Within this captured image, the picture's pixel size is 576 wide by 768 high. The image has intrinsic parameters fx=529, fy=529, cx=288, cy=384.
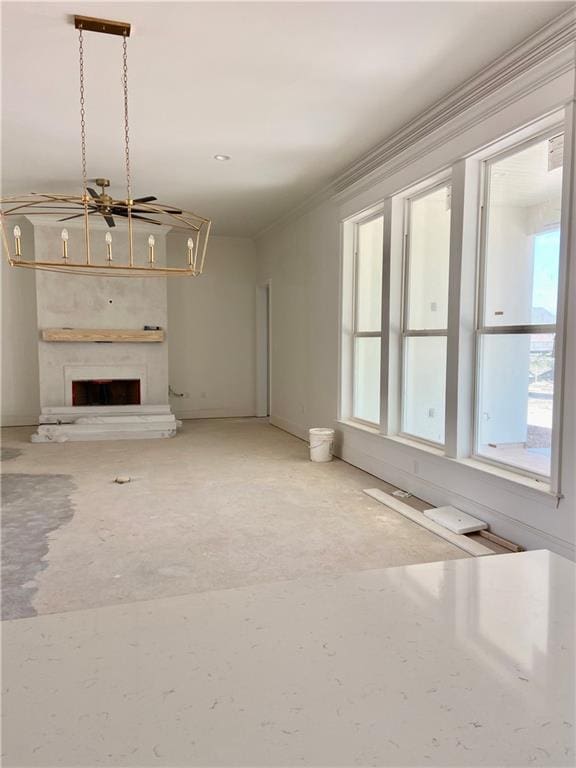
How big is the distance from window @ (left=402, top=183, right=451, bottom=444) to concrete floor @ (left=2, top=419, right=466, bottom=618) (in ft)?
2.87

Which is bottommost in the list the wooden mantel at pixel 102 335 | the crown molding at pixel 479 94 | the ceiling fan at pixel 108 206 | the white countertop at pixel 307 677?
the white countertop at pixel 307 677

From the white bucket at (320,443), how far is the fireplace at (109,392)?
3.55 m

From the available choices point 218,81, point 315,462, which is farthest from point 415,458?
point 218,81

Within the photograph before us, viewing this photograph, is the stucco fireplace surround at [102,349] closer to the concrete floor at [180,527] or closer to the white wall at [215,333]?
the white wall at [215,333]

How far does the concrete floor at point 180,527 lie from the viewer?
297 cm

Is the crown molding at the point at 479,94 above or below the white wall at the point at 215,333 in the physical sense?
above

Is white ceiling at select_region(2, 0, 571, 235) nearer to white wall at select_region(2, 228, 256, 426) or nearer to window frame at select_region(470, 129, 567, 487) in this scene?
window frame at select_region(470, 129, 567, 487)

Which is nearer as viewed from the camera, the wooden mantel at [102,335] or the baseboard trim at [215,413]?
the wooden mantel at [102,335]

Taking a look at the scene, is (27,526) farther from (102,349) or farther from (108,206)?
(102,349)

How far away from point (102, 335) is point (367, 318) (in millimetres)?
4175

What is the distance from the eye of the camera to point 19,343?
824 cm

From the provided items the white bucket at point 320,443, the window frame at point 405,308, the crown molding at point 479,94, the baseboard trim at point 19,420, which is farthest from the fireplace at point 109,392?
the window frame at point 405,308

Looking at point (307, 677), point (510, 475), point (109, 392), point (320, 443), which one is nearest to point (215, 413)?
point (109, 392)

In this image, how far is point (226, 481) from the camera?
5.08 meters
